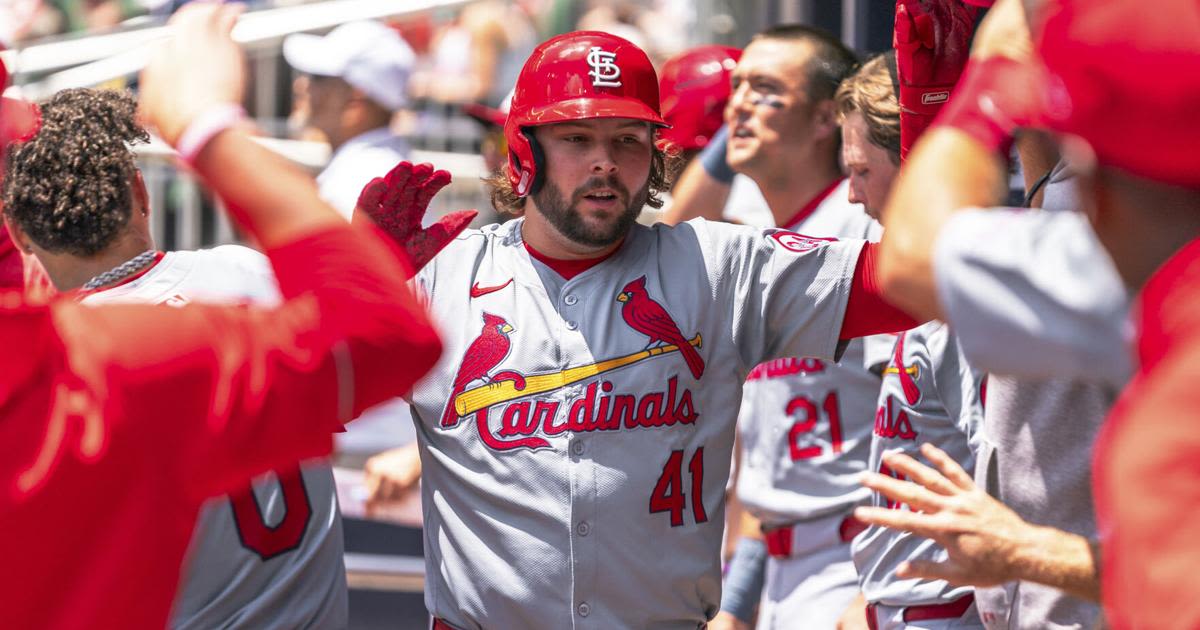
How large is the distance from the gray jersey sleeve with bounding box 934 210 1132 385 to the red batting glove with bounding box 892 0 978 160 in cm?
141

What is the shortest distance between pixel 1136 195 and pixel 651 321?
158cm

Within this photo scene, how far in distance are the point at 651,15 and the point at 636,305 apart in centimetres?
559

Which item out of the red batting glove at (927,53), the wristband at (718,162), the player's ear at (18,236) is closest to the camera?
the red batting glove at (927,53)

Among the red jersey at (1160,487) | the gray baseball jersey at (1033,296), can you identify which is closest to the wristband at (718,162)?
Answer: the gray baseball jersey at (1033,296)

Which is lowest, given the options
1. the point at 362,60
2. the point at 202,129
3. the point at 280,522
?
the point at 280,522

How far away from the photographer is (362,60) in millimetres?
5535

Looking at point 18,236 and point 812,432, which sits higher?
point 18,236

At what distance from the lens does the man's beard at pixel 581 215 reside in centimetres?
312

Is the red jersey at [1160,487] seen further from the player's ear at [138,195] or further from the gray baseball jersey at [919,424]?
the player's ear at [138,195]

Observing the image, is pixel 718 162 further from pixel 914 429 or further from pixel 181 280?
pixel 181 280

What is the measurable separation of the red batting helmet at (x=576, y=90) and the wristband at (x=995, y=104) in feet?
5.20

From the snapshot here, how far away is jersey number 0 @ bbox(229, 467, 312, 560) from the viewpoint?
3.14 m

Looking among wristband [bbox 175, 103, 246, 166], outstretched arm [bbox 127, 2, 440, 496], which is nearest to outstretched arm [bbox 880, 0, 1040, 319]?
outstretched arm [bbox 127, 2, 440, 496]

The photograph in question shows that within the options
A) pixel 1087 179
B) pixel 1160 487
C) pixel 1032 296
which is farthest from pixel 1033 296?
pixel 1160 487
